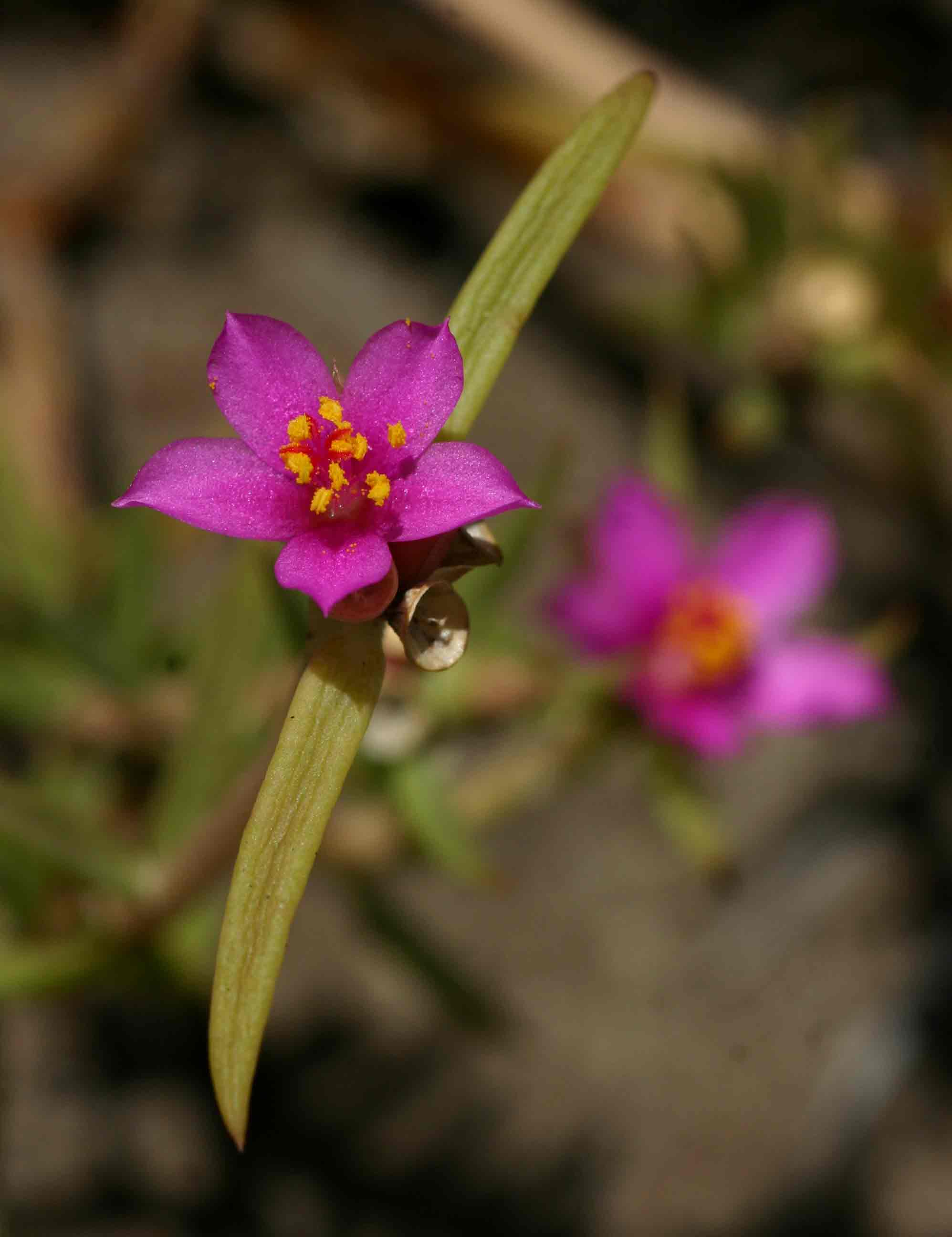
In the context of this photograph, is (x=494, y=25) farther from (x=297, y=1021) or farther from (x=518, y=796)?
(x=297, y=1021)

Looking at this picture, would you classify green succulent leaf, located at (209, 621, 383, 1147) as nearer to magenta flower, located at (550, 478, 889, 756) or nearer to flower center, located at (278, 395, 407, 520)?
flower center, located at (278, 395, 407, 520)

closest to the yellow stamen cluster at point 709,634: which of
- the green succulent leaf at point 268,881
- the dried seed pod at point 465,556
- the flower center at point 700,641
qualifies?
the flower center at point 700,641

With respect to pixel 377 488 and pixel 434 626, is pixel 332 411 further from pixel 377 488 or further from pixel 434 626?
pixel 434 626

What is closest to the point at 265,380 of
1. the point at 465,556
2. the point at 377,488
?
the point at 377,488

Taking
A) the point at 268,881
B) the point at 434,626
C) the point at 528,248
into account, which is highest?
the point at 528,248

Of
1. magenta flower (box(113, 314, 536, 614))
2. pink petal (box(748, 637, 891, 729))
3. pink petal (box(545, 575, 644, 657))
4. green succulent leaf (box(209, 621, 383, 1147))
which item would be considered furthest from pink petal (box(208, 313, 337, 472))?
pink petal (box(748, 637, 891, 729))

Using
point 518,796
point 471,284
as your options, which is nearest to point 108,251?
point 518,796
